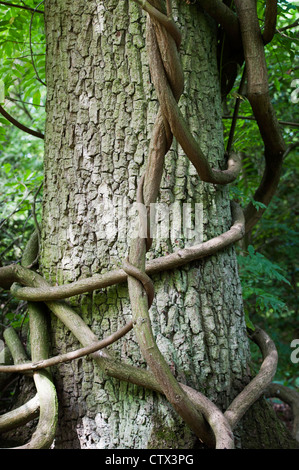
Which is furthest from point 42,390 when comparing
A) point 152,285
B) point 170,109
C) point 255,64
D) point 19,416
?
point 255,64

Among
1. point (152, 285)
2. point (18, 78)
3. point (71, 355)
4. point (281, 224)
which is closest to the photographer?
point (152, 285)

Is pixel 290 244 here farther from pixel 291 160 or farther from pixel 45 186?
pixel 45 186

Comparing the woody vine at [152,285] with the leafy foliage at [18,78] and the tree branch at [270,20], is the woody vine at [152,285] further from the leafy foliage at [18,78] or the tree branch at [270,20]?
the leafy foliage at [18,78]

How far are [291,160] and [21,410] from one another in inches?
108

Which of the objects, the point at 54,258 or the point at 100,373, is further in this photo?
the point at 54,258

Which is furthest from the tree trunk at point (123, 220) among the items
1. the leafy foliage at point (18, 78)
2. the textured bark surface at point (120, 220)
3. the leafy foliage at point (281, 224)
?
the leafy foliage at point (281, 224)

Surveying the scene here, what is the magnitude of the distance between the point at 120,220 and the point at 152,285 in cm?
30

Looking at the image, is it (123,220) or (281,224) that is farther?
(281,224)

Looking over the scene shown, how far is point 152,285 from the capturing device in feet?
3.10

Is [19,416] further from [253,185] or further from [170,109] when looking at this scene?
[253,185]

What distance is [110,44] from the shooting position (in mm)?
1226

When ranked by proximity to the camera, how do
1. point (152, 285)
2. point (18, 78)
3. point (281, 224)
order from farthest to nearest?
1. point (281, 224)
2. point (18, 78)
3. point (152, 285)

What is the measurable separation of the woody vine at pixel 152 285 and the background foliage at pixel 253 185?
0.37m
